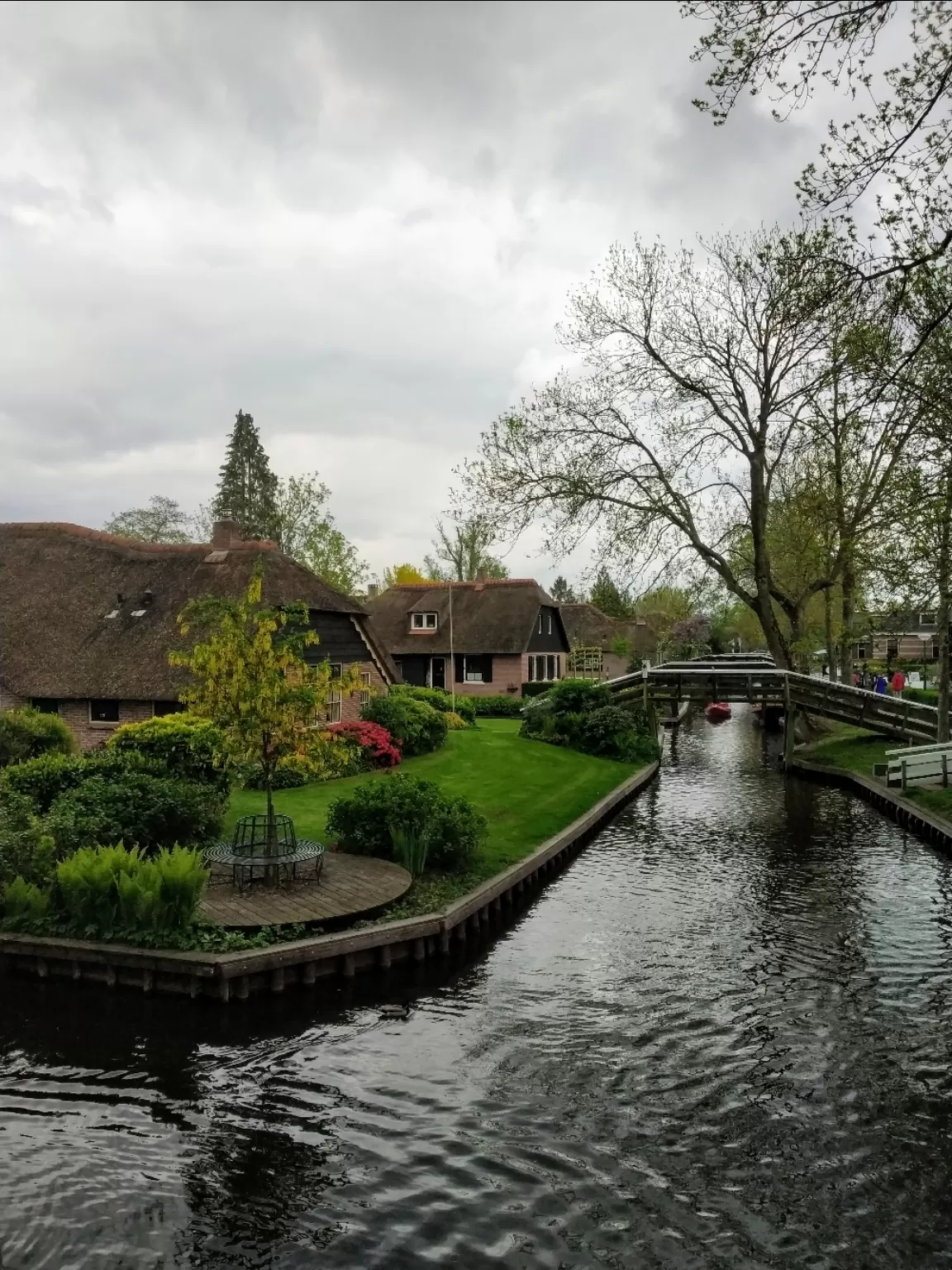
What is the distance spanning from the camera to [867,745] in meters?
31.0

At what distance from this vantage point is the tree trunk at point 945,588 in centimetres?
1594

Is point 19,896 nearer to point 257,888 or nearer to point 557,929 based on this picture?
point 257,888

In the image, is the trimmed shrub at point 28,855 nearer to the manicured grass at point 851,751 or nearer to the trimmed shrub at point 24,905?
the trimmed shrub at point 24,905

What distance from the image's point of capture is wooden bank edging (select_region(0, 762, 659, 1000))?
35.7 ft

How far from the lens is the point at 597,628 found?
6719cm

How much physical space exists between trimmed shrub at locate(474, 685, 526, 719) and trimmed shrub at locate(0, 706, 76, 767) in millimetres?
21019

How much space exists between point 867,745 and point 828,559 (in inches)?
266

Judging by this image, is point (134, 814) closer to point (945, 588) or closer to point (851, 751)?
point (945, 588)

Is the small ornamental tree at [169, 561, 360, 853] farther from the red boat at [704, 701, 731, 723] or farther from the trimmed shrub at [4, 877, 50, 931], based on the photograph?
the red boat at [704, 701, 731, 723]

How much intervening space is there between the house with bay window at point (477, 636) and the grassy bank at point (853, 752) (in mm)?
16712

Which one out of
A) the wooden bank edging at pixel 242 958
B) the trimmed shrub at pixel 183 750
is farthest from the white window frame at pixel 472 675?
the wooden bank edging at pixel 242 958

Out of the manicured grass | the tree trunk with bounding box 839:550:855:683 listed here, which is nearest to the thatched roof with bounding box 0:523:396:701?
the manicured grass

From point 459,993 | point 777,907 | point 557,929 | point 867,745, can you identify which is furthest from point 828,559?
point 459,993

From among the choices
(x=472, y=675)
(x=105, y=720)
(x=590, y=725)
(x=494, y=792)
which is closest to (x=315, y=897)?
(x=494, y=792)
